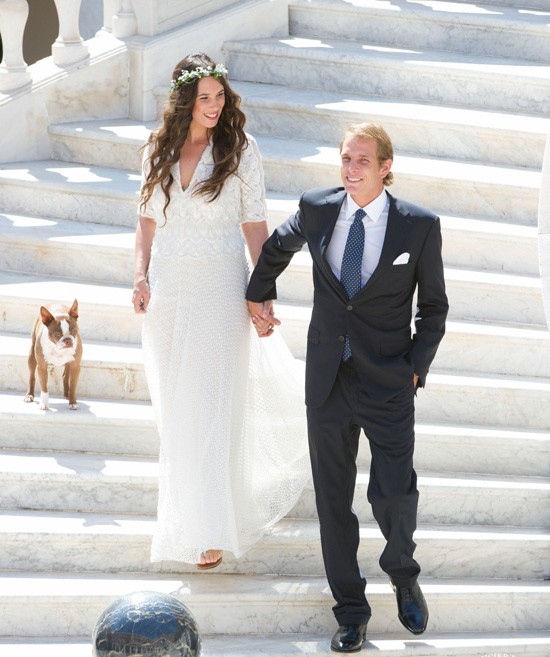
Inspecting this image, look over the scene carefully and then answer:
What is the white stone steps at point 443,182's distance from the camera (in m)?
7.25

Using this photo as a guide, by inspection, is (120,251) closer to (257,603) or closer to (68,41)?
(68,41)

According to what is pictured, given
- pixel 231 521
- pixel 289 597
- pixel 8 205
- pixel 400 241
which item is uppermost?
pixel 400 241

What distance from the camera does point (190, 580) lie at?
5.56 meters

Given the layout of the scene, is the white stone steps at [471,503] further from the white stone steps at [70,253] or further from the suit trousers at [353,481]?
the white stone steps at [70,253]

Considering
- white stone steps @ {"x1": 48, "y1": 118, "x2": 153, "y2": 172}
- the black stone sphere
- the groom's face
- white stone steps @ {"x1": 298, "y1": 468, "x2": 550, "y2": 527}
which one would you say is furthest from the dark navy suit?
white stone steps @ {"x1": 48, "y1": 118, "x2": 153, "y2": 172}

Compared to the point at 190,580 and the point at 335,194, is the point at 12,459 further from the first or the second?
the point at 335,194

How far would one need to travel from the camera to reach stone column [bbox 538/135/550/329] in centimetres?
516

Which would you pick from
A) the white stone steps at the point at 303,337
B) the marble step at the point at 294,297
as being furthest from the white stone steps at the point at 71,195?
the white stone steps at the point at 303,337

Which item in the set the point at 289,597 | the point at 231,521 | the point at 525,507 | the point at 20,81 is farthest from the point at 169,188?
the point at 20,81

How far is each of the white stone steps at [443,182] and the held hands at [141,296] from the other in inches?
85.2

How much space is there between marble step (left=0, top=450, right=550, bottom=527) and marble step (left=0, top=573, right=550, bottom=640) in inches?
14.3

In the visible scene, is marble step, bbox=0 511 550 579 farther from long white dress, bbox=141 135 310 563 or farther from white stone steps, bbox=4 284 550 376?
white stone steps, bbox=4 284 550 376

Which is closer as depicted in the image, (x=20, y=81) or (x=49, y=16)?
(x=20, y=81)

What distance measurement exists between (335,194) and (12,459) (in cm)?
200
